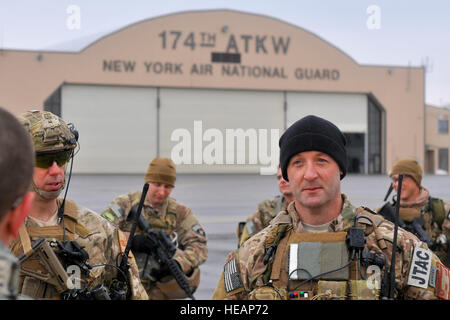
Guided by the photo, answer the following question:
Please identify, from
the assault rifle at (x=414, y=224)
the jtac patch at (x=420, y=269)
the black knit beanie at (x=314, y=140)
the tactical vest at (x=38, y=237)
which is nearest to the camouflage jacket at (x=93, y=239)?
the tactical vest at (x=38, y=237)

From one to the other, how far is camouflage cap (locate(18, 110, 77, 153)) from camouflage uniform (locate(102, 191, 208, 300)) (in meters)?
2.08

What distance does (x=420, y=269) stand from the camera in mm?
2336

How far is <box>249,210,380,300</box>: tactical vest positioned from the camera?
2305 mm

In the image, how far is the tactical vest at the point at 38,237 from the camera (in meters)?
2.40

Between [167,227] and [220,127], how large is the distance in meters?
31.4

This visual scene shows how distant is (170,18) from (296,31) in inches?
352

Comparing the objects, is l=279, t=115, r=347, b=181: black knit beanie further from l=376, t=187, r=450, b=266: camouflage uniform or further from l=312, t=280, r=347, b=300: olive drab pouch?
l=376, t=187, r=450, b=266: camouflage uniform

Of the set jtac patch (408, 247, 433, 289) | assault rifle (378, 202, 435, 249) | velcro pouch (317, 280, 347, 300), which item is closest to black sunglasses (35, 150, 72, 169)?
velcro pouch (317, 280, 347, 300)

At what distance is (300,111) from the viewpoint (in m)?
37.8

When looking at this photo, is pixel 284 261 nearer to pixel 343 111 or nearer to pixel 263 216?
pixel 263 216

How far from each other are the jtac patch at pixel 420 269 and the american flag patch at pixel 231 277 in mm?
756

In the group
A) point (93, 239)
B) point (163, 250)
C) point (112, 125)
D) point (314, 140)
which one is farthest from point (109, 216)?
point (112, 125)

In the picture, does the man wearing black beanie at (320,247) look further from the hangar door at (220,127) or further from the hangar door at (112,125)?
Answer: the hangar door at (112,125)
